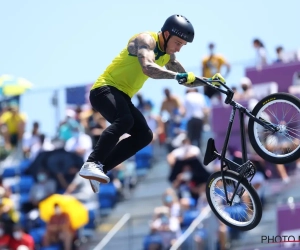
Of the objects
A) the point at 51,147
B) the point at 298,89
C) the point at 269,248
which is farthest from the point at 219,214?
A: the point at 51,147

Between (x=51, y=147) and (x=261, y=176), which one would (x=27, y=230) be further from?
(x=261, y=176)

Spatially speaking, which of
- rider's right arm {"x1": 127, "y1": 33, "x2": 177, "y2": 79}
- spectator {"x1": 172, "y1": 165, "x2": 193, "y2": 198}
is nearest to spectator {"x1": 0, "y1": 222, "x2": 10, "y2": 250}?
spectator {"x1": 172, "y1": 165, "x2": 193, "y2": 198}

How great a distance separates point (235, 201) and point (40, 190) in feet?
26.3

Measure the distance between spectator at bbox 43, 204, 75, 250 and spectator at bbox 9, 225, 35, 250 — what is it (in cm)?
33

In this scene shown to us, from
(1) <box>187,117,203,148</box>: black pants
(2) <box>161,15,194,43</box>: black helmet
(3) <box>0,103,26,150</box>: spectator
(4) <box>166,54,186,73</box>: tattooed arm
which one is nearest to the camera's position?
(2) <box>161,15,194,43</box>: black helmet

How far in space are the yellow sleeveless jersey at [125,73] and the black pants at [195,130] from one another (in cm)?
627

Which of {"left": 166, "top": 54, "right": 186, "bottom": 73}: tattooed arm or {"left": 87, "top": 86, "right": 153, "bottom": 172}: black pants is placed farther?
{"left": 166, "top": 54, "right": 186, "bottom": 73}: tattooed arm

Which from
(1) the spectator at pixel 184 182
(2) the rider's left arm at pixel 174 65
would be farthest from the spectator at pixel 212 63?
(2) the rider's left arm at pixel 174 65

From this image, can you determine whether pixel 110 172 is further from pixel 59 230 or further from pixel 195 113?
pixel 195 113

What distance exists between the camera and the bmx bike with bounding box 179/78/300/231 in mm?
13492

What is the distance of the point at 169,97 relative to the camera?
21016mm

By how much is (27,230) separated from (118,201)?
5.68 ft

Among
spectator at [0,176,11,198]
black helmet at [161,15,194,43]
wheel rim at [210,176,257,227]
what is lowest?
spectator at [0,176,11,198]

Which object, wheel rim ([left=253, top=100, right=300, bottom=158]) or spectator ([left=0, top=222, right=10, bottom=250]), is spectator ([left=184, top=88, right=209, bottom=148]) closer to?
spectator ([left=0, top=222, right=10, bottom=250])
